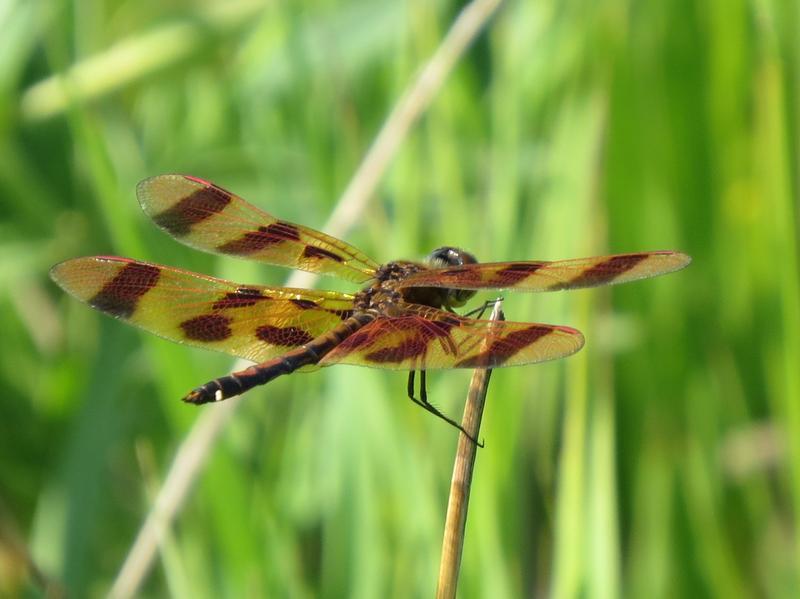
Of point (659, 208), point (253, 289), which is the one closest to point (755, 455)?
point (659, 208)

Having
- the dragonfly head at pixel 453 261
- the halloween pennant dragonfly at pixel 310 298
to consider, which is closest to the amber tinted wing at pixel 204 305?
the halloween pennant dragonfly at pixel 310 298

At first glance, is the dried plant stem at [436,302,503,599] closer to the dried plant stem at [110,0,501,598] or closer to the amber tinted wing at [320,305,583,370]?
the amber tinted wing at [320,305,583,370]

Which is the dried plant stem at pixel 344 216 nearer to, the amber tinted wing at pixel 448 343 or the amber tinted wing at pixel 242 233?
the amber tinted wing at pixel 242 233

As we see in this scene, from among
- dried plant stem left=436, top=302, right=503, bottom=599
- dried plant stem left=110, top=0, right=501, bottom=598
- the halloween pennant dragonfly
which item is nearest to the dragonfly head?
the halloween pennant dragonfly

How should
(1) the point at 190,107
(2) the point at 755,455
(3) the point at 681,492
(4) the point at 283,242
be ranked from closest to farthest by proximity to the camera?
1. (4) the point at 283,242
2. (3) the point at 681,492
3. (2) the point at 755,455
4. (1) the point at 190,107

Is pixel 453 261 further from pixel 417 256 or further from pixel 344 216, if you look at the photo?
pixel 417 256

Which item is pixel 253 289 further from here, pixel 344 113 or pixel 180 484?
pixel 344 113
